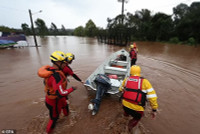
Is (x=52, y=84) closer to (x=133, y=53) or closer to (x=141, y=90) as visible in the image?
(x=141, y=90)

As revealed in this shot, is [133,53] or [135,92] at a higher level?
[133,53]

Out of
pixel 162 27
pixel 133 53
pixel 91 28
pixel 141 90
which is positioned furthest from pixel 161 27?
pixel 91 28

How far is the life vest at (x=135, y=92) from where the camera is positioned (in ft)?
5.31

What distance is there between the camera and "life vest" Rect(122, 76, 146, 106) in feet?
5.31

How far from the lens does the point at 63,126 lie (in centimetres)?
231

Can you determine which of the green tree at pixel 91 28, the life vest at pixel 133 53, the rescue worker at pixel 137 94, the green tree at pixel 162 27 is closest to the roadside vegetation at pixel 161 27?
the green tree at pixel 162 27

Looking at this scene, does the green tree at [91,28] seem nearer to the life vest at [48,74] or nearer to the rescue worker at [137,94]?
the life vest at [48,74]

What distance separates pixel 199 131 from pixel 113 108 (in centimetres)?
214

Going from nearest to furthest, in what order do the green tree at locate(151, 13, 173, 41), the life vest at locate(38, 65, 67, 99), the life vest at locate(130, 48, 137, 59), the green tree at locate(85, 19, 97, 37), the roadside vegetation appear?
the life vest at locate(38, 65, 67, 99)
the life vest at locate(130, 48, 137, 59)
the roadside vegetation
the green tree at locate(151, 13, 173, 41)
the green tree at locate(85, 19, 97, 37)

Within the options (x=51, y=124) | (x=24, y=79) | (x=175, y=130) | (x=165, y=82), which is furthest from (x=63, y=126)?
(x=165, y=82)

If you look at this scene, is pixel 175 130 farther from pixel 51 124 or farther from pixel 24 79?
pixel 24 79

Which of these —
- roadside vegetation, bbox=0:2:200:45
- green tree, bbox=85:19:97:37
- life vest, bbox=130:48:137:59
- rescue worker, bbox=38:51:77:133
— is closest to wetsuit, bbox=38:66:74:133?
rescue worker, bbox=38:51:77:133

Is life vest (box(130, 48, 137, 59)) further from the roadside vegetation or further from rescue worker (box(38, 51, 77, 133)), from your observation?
the roadside vegetation

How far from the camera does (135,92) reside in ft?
5.37
